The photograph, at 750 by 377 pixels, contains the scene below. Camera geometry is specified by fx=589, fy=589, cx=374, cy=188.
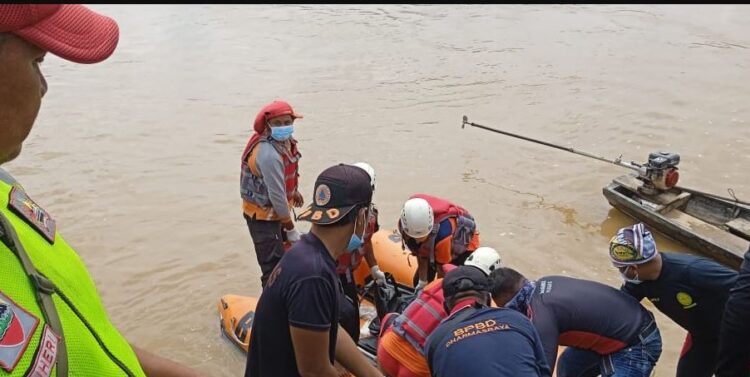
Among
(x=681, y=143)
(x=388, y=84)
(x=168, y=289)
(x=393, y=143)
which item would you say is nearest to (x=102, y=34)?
(x=168, y=289)

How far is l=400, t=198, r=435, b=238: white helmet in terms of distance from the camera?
4.09m

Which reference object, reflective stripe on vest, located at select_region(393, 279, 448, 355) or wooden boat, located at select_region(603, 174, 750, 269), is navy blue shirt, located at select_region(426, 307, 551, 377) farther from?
wooden boat, located at select_region(603, 174, 750, 269)

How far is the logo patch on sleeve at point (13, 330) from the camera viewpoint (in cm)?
89

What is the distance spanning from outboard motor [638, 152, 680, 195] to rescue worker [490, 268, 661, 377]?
3675 millimetres

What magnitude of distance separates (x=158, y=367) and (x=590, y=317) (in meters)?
2.63

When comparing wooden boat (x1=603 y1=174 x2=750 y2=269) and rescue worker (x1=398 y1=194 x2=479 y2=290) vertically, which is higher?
rescue worker (x1=398 y1=194 x2=479 y2=290)

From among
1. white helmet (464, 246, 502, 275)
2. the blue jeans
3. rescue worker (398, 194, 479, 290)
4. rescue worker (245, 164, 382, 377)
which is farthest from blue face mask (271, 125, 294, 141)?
the blue jeans

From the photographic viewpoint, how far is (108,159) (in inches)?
393

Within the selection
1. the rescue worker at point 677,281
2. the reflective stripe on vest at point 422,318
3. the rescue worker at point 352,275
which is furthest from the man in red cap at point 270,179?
the rescue worker at point 677,281

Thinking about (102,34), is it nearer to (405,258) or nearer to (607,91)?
(405,258)

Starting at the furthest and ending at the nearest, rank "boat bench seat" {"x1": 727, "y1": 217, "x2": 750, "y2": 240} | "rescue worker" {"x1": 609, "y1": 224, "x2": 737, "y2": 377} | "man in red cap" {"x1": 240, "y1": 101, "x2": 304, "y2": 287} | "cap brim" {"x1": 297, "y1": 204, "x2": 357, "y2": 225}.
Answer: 1. "boat bench seat" {"x1": 727, "y1": 217, "x2": 750, "y2": 240}
2. "man in red cap" {"x1": 240, "y1": 101, "x2": 304, "y2": 287}
3. "rescue worker" {"x1": 609, "y1": 224, "x2": 737, "y2": 377}
4. "cap brim" {"x1": 297, "y1": 204, "x2": 357, "y2": 225}

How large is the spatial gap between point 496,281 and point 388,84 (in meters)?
11.0

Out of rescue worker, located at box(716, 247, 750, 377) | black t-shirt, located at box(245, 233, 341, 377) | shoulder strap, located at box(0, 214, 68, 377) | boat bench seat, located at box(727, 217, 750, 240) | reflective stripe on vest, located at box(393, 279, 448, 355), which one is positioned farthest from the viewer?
boat bench seat, located at box(727, 217, 750, 240)

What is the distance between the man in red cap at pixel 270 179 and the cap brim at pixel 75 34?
3.27 meters
